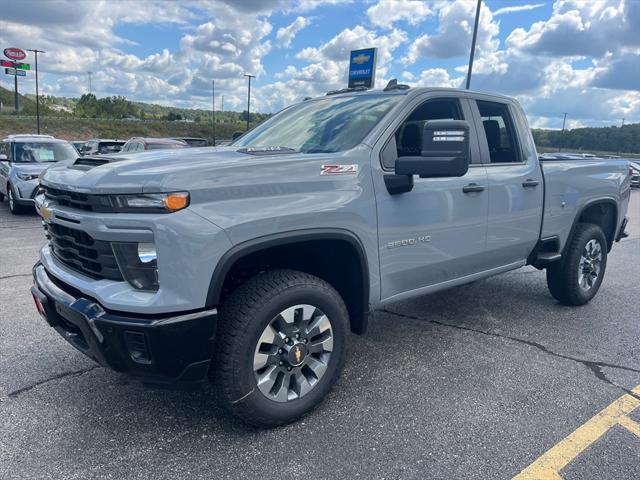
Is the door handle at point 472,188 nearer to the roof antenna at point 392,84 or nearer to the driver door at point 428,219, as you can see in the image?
the driver door at point 428,219

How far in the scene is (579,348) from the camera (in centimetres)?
415

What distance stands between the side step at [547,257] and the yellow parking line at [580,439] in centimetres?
153

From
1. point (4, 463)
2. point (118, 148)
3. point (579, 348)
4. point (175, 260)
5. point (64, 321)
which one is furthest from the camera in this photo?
point (118, 148)

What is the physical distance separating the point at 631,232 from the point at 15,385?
453 inches

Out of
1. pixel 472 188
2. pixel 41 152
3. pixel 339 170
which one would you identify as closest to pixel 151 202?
pixel 339 170

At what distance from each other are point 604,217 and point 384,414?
385cm

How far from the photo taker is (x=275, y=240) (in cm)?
268

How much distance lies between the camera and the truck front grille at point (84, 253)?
250cm

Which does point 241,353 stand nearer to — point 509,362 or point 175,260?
point 175,260

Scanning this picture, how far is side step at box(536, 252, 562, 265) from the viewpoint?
4.67 m

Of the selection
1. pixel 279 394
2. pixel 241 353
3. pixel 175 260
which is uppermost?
pixel 175 260

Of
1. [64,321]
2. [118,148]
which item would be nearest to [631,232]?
[64,321]

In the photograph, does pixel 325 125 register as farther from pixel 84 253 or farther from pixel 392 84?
pixel 84 253

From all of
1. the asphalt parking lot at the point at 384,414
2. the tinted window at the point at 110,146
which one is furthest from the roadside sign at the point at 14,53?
the asphalt parking lot at the point at 384,414
